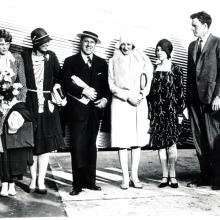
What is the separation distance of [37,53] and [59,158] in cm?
268

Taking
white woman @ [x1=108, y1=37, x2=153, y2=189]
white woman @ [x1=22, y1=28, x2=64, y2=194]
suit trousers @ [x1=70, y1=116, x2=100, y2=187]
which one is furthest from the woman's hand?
white woman @ [x1=22, y1=28, x2=64, y2=194]

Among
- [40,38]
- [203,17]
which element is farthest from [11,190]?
[203,17]

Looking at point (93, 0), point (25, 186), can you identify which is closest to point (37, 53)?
point (93, 0)

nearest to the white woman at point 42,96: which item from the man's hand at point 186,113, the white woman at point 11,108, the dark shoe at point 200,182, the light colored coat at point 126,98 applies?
the white woman at point 11,108

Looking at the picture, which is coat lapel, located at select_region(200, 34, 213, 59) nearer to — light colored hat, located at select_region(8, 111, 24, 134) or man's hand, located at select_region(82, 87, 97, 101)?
man's hand, located at select_region(82, 87, 97, 101)

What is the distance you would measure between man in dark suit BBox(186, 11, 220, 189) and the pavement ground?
12.5 inches

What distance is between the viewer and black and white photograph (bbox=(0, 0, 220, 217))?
14.7 ft

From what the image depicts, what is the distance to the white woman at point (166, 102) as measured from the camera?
195 inches

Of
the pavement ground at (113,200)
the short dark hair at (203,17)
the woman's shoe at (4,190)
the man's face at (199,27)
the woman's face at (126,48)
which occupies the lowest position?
the pavement ground at (113,200)

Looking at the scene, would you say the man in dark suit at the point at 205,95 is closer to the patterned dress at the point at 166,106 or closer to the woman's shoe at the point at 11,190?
the patterned dress at the point at 166,106

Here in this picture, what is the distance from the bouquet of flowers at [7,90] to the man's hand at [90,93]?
671mm

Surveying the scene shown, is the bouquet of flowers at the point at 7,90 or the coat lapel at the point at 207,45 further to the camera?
the coat lapel at the point at 207,45

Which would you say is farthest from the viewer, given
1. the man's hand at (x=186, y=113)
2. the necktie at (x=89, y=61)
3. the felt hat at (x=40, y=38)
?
the man's hand at (x=186, y=113)

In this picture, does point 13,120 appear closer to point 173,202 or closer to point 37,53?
point 37,53
